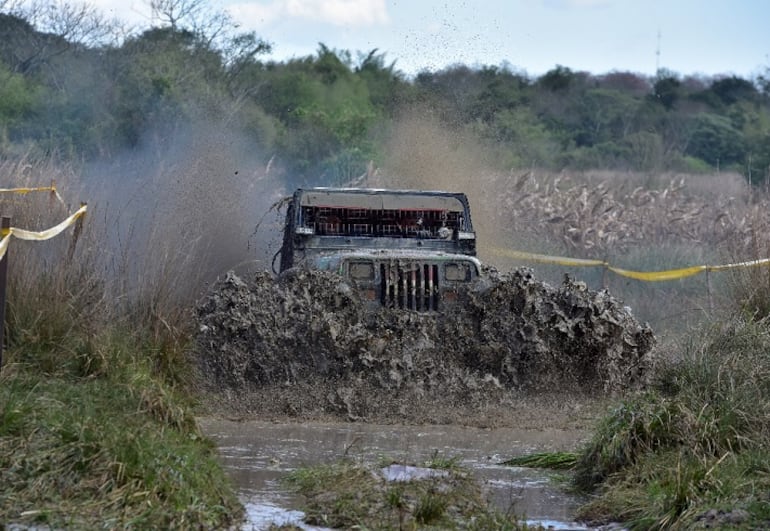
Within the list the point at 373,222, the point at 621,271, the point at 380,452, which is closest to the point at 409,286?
the point at 373,222

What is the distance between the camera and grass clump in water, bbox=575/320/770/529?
704 cm

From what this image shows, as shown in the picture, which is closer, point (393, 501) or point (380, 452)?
point (393, 501)

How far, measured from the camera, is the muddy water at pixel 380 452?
25.5ft

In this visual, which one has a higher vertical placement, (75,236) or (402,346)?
(75,236)

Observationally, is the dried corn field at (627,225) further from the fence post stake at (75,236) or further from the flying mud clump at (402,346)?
the fence post stake at (75,236)

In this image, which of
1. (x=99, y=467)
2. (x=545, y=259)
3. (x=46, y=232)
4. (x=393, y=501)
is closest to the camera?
(x=99, y=467)

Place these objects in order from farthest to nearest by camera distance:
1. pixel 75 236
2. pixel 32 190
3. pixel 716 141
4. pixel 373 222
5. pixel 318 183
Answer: pixel 716 141
pixel 318 183
pixel 373 222
pixel 32 190
pixel 75 236

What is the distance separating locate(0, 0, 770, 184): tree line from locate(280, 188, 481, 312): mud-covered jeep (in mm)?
10012

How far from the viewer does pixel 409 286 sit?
12125 mm

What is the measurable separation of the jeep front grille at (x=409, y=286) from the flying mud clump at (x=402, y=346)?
0.17 metres

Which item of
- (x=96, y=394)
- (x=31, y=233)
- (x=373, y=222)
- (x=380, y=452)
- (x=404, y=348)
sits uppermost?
(x=31, y=233)

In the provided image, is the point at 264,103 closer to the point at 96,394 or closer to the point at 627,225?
the point at 627,225

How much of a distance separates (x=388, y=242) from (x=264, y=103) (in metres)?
19.4

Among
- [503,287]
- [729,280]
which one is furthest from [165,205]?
[729,280]
